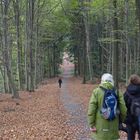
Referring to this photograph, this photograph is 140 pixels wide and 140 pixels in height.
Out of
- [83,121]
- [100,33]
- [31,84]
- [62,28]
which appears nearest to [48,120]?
[83,121]

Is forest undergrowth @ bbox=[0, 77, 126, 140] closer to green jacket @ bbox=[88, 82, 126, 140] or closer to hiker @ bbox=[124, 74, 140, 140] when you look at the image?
hiker @ bbox=[124, 74, 140, 140]

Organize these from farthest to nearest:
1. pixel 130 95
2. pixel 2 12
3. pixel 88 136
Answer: pixel 2 12
pixel 88 136
pixel 130 95

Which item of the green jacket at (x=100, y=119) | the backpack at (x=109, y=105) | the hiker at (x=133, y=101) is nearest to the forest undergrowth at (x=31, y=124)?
the hiker at (x=133, y=101)

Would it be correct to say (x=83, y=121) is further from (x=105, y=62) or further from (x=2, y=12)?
(x=105, y=62)

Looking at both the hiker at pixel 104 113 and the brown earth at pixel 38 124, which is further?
the brown earth at pixel 38 124

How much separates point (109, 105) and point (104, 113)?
0.17m

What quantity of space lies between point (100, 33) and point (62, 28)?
8.96m

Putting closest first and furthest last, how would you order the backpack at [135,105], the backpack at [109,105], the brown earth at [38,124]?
1. the backpack at [109,105]
2. the backpack at [135,105]
3. the brown earth at [38,124]

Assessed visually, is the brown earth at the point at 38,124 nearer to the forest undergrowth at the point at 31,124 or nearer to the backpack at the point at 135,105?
the forest undergrowth at the point at 31,124

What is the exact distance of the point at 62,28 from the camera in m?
63.0

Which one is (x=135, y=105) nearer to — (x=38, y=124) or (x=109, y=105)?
(x=109, y=105)

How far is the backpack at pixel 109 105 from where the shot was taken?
768cm

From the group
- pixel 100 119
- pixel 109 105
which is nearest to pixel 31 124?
pixel 100 119

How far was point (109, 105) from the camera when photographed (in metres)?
7.69
